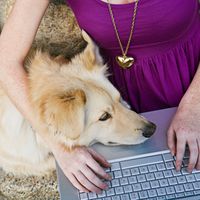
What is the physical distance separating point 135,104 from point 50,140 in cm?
39

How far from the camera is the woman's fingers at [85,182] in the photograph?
88 centimetres

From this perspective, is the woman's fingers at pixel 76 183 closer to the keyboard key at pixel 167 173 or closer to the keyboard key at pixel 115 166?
the keyboard key at pixel 115 166

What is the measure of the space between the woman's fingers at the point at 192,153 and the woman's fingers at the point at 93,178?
0.67ft

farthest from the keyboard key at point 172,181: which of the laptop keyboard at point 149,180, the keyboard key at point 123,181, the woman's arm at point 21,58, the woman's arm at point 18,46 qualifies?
the woman's arm at point 18,46

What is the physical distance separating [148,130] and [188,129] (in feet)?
0.38

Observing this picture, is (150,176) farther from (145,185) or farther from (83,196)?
(83,196)

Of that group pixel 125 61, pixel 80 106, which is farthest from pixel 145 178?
pixel 125 61

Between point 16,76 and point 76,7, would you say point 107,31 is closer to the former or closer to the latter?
point 76,7

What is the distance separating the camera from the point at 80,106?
3.15 feet

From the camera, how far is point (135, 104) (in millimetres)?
1316

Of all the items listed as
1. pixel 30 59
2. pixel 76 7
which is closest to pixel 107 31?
pixel 76 7

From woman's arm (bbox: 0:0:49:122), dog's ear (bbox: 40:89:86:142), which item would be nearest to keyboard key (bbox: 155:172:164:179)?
dog's ear (bbox: 40:89:86:142)

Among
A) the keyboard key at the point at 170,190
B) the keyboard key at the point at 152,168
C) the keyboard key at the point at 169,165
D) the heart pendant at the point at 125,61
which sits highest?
the heart pendant at the point at 125,61

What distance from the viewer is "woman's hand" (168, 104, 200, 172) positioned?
0.87 metres
